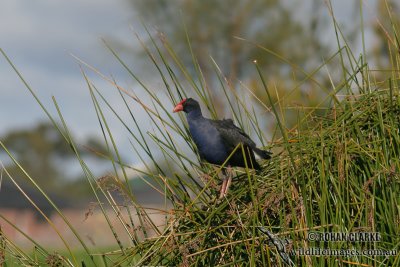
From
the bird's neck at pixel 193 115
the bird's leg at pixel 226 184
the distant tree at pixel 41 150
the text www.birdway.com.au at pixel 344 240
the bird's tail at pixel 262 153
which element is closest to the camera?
the text www.birdway.com.au at pixel 344 240

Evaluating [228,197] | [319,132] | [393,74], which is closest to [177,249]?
[228,197]

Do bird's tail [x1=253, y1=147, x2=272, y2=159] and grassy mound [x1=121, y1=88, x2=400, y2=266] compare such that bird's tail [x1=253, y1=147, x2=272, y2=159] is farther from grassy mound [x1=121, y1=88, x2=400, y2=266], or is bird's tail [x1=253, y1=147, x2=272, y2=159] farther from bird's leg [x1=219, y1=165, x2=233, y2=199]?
grassy mound [x1=121, y1=88, x2=400, y2=266]

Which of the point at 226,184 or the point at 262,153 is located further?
the point at 262,153

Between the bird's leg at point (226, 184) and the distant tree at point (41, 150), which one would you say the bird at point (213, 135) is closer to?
the bird's leg at point (226, 184)

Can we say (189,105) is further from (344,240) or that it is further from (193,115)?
(344,240)

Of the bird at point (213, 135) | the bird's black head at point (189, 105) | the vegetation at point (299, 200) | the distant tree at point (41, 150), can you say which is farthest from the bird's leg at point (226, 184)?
the distant tree at point (41, 150)

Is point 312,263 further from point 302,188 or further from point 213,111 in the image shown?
point 213,111

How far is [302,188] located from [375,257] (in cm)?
40

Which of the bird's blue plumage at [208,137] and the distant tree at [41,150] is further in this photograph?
the distant tree at [41,150]

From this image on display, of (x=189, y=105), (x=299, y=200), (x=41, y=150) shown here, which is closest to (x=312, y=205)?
(x=299, y=200)

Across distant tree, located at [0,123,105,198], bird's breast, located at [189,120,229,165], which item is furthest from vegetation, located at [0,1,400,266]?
distant tree, located at [0,123,105,198]

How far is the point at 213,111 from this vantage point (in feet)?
12.8

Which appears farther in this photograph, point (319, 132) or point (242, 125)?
point (242, 125)

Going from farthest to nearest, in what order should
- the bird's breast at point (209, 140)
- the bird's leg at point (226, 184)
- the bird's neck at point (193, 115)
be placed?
the bird's neck at point (193, 115) → the bird's breast at point (209, 140) → the bird's leg at point (226, 184)
